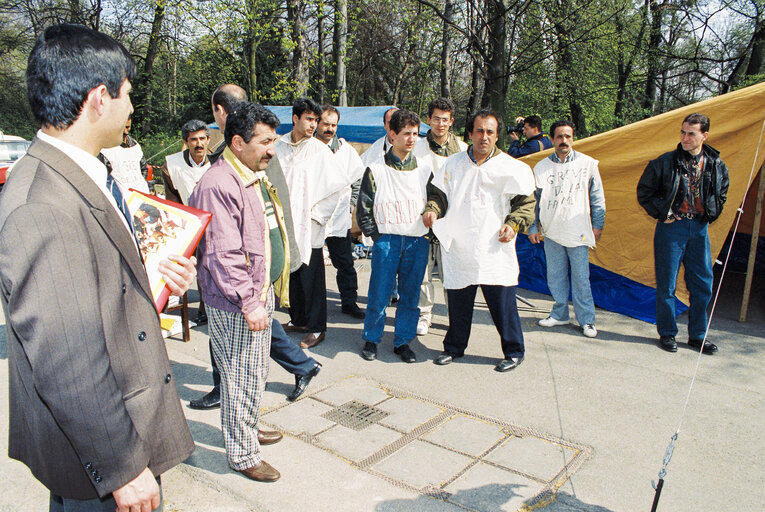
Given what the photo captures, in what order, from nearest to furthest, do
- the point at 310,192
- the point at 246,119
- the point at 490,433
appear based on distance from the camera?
the point at 246,119
the point at 490,433
the point at 310,192

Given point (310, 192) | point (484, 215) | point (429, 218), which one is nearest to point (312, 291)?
point (310, 192)

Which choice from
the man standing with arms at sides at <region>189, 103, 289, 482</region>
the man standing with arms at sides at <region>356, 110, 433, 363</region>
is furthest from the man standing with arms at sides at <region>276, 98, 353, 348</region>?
the man standing with arms at sides at <region>189, 103, 289, 482</region>

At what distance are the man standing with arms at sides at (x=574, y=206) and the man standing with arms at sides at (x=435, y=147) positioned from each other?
893 mm

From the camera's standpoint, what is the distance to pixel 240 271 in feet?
9.25

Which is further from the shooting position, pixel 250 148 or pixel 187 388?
pixel 187 388

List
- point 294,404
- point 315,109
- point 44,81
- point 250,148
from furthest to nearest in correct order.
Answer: point 315,109
point 294,404
point 250,148
point 44,81

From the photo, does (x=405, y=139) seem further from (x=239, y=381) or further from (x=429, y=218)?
(x=239, y=381)

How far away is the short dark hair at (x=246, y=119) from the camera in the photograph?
2.89m

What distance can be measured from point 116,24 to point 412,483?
23.9m

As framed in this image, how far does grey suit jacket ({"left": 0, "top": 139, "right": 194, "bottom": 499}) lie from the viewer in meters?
1.30

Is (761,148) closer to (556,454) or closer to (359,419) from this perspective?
(556,454)

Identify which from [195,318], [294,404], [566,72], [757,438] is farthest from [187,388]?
[566,72]

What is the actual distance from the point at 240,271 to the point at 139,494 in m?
1.44

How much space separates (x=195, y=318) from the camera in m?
5.84
